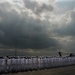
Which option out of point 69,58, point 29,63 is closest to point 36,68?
point 29,63

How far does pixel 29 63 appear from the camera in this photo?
147 ft

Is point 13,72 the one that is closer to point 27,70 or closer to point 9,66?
point 9,66

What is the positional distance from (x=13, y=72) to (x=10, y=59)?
9.10 ft

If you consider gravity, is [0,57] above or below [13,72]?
above

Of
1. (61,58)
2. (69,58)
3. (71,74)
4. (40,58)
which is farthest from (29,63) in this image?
(69,58)

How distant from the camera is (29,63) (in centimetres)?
4469

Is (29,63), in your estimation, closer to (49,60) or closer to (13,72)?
(13,72)

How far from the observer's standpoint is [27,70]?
43.6 meters

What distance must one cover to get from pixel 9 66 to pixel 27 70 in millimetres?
5817

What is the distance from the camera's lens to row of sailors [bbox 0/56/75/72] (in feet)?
126

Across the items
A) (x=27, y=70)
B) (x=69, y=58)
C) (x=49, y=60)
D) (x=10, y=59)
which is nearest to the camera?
(x=10, y=59)

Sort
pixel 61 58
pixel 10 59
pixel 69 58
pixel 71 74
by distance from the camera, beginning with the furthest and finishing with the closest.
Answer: pixel 69 58
pixel 61 58
pixel 10 59
pixel 71 74

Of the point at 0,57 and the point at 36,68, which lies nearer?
the point at 0,57

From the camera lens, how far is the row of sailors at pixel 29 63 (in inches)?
1516
